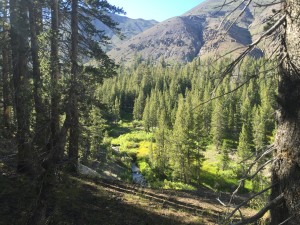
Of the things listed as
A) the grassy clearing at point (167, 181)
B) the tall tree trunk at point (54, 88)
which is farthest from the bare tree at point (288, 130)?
the grassy clearing at point (167, 181)

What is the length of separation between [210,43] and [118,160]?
5905 centimetres

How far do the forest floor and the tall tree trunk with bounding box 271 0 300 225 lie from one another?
562cm

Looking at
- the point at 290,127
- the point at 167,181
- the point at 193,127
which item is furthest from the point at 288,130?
the point at 193,127

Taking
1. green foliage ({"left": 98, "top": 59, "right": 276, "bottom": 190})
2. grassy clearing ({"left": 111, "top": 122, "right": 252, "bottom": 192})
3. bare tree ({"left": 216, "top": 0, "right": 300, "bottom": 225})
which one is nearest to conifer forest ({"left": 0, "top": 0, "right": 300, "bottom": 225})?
bare tree ({"left": 216, "top": 0, "right": 300, "bottom": 225})

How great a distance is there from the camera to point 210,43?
3.91 meters

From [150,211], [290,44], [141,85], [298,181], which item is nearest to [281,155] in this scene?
[298,181]

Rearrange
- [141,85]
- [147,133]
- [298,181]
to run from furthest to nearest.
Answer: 1. [141,85]
2. [147,133]
3. [298,181]

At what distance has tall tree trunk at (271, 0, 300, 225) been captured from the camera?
2900mm

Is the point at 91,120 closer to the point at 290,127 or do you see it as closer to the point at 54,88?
the point at 54,88

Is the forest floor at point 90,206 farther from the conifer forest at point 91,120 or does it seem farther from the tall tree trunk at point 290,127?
the tall tree trunk at point 290,127

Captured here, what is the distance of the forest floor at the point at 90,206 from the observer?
336 inches

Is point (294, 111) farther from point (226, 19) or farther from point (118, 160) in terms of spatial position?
point (118, 160)

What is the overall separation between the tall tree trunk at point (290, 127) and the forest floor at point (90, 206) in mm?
5620

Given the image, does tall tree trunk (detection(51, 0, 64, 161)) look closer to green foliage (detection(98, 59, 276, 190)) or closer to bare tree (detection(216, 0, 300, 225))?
green foliage (detection(98, 59, 276, 190))
